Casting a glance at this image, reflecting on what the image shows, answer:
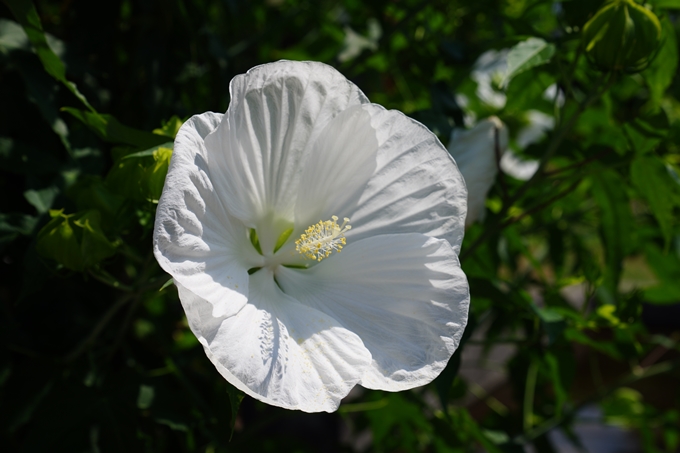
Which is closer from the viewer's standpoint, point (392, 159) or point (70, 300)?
point (392, 159)

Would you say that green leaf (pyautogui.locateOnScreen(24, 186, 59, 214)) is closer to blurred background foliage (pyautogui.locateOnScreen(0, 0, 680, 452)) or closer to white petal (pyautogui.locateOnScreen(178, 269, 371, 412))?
blurred background foliage (pyautogui.locateOnScreen(0, 0, 680, 452))

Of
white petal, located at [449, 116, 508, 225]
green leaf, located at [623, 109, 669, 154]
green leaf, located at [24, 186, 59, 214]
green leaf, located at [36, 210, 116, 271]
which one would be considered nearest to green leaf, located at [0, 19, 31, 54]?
green leaf, located at [24, 186, 59, 214]

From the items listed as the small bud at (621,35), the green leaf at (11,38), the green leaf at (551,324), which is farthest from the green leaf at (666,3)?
the green leaf at (11,38)

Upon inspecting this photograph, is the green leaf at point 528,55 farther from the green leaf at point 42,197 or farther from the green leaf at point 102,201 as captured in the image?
the green leaf at point 42,197

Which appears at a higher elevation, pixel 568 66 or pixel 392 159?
pixel 392 159

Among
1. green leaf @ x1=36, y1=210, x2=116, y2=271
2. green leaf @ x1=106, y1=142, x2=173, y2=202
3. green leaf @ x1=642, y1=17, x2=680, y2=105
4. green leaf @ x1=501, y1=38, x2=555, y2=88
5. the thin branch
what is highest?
green leaf @ x1=106, y1=142, x2=173, y2=202

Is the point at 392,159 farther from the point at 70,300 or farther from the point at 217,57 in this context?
the point at 70,300

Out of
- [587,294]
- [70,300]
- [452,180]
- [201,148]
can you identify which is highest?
[201,148]

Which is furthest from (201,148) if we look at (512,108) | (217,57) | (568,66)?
(568,66)
